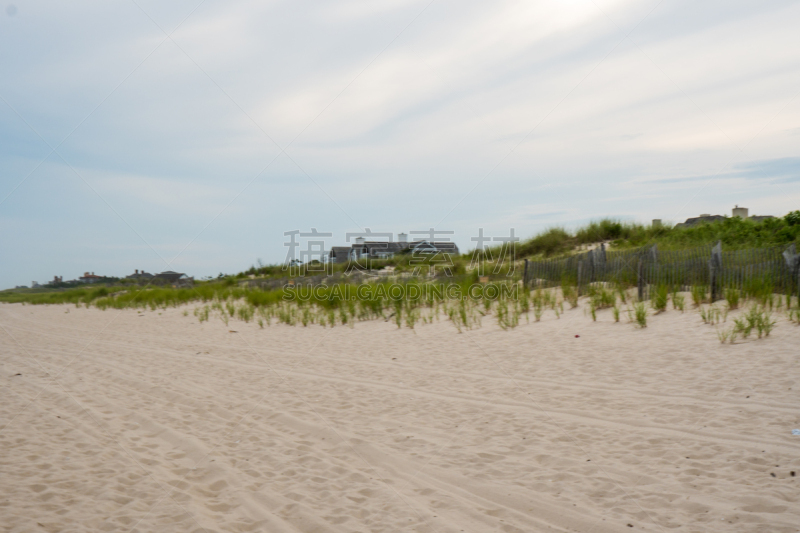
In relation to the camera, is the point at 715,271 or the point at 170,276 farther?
the point at 170,276

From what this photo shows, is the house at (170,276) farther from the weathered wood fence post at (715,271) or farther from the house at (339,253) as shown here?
the weathered wood fence post at (715,271)

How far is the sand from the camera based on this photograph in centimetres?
293

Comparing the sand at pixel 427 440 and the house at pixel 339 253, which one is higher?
the house at pixel 339 253

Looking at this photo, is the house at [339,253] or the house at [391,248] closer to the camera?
the house at [391,248]

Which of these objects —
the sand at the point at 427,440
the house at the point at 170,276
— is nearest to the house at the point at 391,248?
the house at the point at 170,276

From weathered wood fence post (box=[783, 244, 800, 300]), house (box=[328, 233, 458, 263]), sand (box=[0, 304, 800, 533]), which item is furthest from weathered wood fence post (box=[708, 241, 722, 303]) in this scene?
house (box=[328, 233, 458, 263])

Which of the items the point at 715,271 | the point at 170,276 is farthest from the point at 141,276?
the point at 715,271

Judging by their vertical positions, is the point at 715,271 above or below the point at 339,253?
below

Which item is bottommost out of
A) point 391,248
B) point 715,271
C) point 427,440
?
point 427,440

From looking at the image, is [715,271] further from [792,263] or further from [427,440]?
[427,440]

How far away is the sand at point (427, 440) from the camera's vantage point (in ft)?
9.61

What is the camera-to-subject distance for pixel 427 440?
4223 millimetres

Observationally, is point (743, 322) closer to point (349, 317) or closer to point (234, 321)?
point (349, 317)

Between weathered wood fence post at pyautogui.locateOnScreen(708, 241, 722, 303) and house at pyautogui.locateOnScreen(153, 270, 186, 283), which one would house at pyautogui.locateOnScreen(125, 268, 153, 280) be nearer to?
house at pyautogui.locateOnScreen(153, 270, 186, 283)
